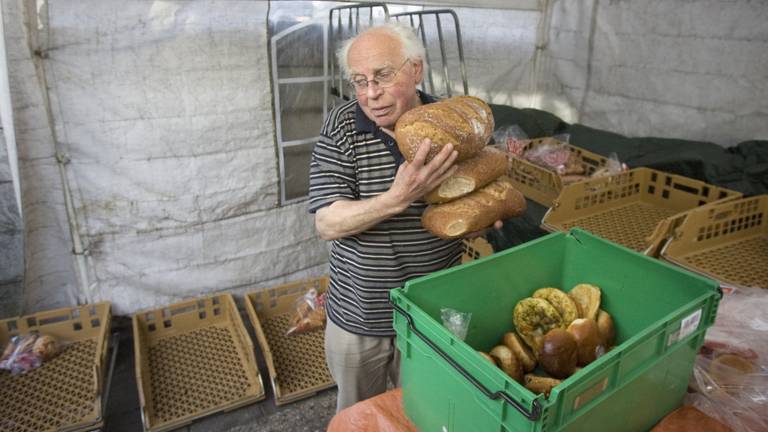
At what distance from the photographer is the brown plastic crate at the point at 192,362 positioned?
2514 millimetres

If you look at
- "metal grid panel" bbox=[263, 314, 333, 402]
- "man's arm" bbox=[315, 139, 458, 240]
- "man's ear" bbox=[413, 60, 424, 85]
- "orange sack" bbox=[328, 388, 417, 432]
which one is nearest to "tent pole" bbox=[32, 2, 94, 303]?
"metal grid panel" bbox=[263, 314, 333, 402]

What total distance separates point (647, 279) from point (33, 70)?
269 cm

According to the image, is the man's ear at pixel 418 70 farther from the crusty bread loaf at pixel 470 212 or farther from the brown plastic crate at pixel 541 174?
the brown plastic crate at pixel 541 174

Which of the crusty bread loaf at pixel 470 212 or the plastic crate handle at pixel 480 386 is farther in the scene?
the crusty bread loaf at pixel 470 212

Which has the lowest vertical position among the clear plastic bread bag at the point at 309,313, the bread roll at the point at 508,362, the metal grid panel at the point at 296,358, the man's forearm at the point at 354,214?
the metal grid panel at the point at 296,358

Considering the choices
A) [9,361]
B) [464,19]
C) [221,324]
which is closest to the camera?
[9,361]

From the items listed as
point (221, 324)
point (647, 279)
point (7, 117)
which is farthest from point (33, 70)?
point (647, 279)

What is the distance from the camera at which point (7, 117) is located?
7.62 feet

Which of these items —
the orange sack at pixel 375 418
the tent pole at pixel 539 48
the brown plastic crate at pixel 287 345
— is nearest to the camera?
the orange sack at pixel 375 418

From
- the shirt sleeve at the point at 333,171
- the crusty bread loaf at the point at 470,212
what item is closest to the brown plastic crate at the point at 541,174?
the crusty bread loaf at the point at 470,212

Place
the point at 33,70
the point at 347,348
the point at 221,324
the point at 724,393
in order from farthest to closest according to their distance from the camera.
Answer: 1. the point at 221,324
2. the point at 33,70
3. the point at 347,348
4. the point at 724,393

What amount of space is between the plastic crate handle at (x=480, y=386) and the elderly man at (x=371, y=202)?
0.38 metres

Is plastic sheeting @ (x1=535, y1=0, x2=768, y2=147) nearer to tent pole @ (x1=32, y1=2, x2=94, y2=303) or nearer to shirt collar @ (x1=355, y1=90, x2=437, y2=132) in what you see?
shirt collar @ (x1=355, y1=90, x2=437, y2=132)

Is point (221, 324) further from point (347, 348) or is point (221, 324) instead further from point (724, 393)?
point (724, 393)
